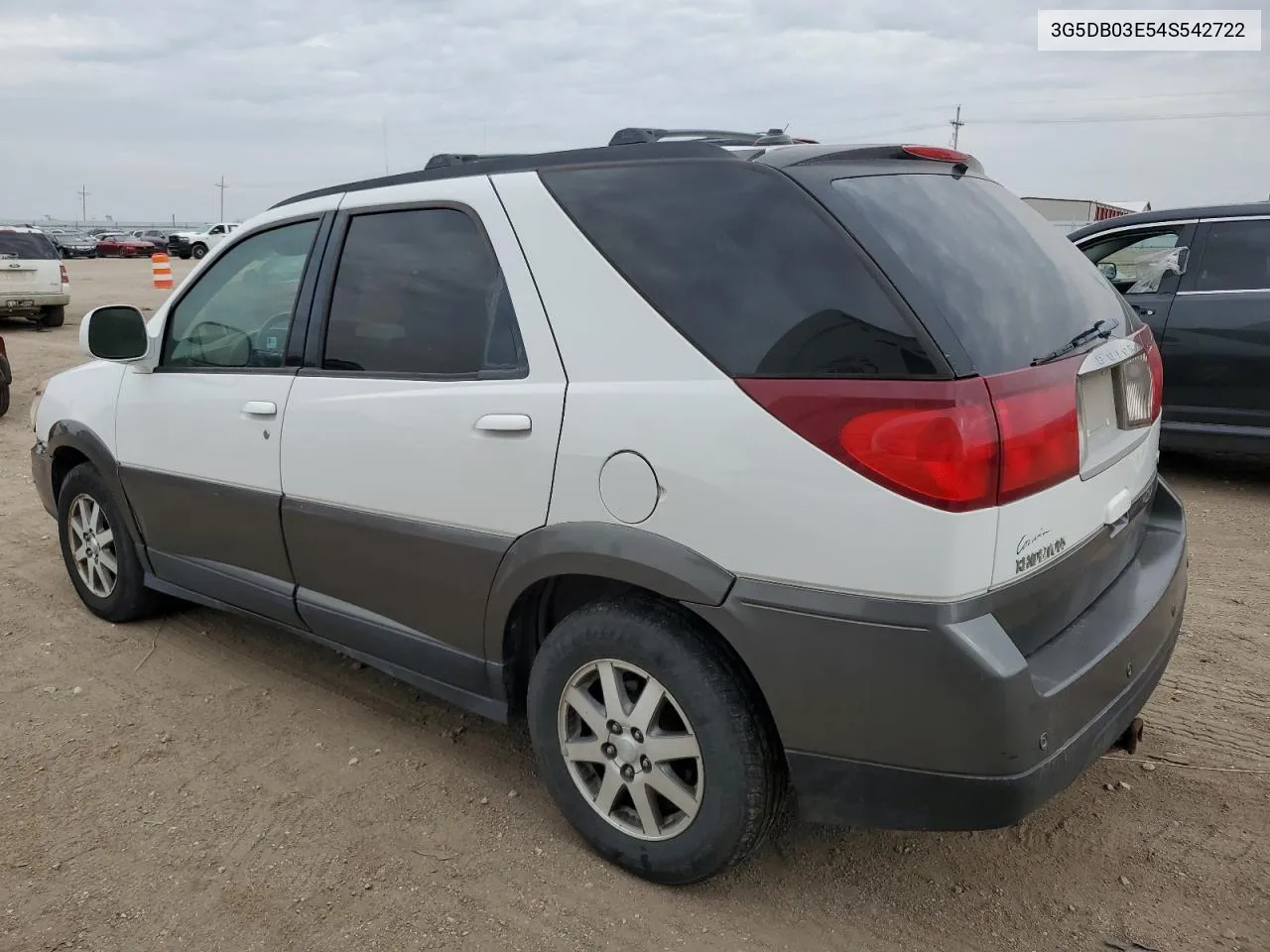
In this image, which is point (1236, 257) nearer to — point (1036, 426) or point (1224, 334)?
point (1224, 334)

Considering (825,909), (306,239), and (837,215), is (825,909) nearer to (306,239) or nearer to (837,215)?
(837,215)

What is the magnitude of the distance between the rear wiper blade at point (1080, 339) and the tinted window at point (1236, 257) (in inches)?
179

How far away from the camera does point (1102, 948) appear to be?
237cm

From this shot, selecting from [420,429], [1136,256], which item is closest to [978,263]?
[420,429]

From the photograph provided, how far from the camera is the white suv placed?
6.79 feet

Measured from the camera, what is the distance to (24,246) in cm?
1608

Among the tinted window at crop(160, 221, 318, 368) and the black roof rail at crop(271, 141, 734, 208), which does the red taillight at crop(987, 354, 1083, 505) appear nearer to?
the black roof rail at crop(271, 141, 734, 208)

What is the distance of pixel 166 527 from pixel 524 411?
2.05 meters

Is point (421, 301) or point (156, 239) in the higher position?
point (156, 239)

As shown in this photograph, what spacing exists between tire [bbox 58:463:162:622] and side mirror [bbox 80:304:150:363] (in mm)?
664

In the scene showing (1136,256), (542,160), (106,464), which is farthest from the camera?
(1136,256)

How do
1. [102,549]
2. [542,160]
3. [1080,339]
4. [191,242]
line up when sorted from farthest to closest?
1. [191,242]
2. [102,549]
3. [542,160]
4. [1080,339]

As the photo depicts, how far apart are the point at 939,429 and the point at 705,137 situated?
A: 1210 mm

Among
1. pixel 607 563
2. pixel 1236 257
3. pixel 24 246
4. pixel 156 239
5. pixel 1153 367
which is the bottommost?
pixel 607 563
